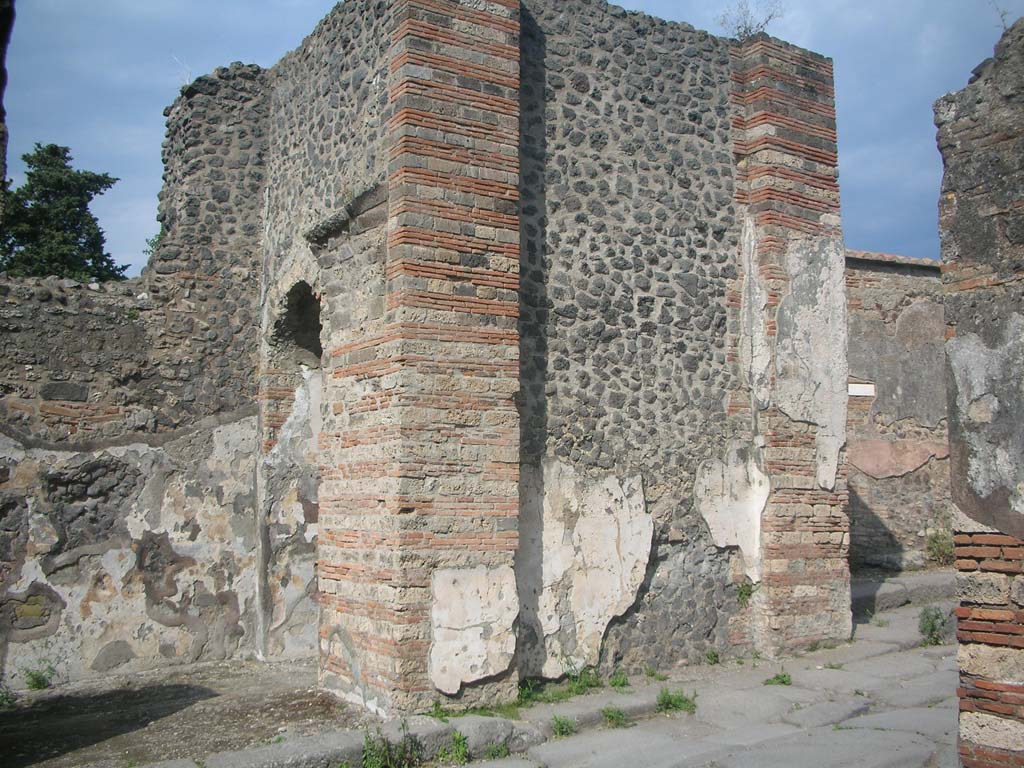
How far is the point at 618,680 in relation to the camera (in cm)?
675

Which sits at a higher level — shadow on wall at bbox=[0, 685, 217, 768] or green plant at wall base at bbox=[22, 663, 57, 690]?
green plant at wall base at bbox=[22, 663, 57, 690]

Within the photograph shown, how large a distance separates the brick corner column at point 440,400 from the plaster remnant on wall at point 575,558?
1.42ft

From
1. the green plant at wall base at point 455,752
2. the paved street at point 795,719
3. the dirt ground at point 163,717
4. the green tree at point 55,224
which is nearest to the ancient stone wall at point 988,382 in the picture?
the paved street at point 795,719

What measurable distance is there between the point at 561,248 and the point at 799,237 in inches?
86.4

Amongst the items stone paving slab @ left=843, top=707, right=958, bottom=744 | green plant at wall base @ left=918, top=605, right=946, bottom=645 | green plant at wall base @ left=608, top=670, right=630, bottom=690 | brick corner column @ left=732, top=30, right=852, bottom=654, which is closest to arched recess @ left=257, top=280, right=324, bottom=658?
green plant at wall base @ left=608, top=670, right=630, bottom=690

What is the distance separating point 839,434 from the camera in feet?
26.1

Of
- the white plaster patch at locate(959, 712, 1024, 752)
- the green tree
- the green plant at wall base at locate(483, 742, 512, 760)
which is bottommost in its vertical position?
the green plant at wall base at locate(483, 742, 512, 760)

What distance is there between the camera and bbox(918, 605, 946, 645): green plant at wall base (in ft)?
26.2

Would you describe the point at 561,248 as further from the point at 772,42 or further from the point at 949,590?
the point at 949,590

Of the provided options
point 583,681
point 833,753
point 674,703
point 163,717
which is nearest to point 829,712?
point 833,753

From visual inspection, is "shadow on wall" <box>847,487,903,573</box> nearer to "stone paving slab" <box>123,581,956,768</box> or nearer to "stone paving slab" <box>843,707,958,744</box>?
"stone paving slab" <box>123,581,956,768</box>

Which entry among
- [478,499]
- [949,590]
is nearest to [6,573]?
[478,499]

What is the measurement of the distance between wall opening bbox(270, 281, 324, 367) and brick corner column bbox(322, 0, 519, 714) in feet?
5.00

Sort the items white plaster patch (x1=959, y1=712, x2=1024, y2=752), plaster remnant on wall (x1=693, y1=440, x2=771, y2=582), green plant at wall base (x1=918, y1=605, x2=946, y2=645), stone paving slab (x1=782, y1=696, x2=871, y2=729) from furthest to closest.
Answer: green plant at wall base (x1=918, y1=605, x2=946, y2=645), plaster remnant on wall (x1=693, y1=440, x2=771, y2=582), stone paving slab (x1=782, y1=696, x2=871, y2=729), white plaster patch (x1=959, y1=712, x2=1024, y2=752)
